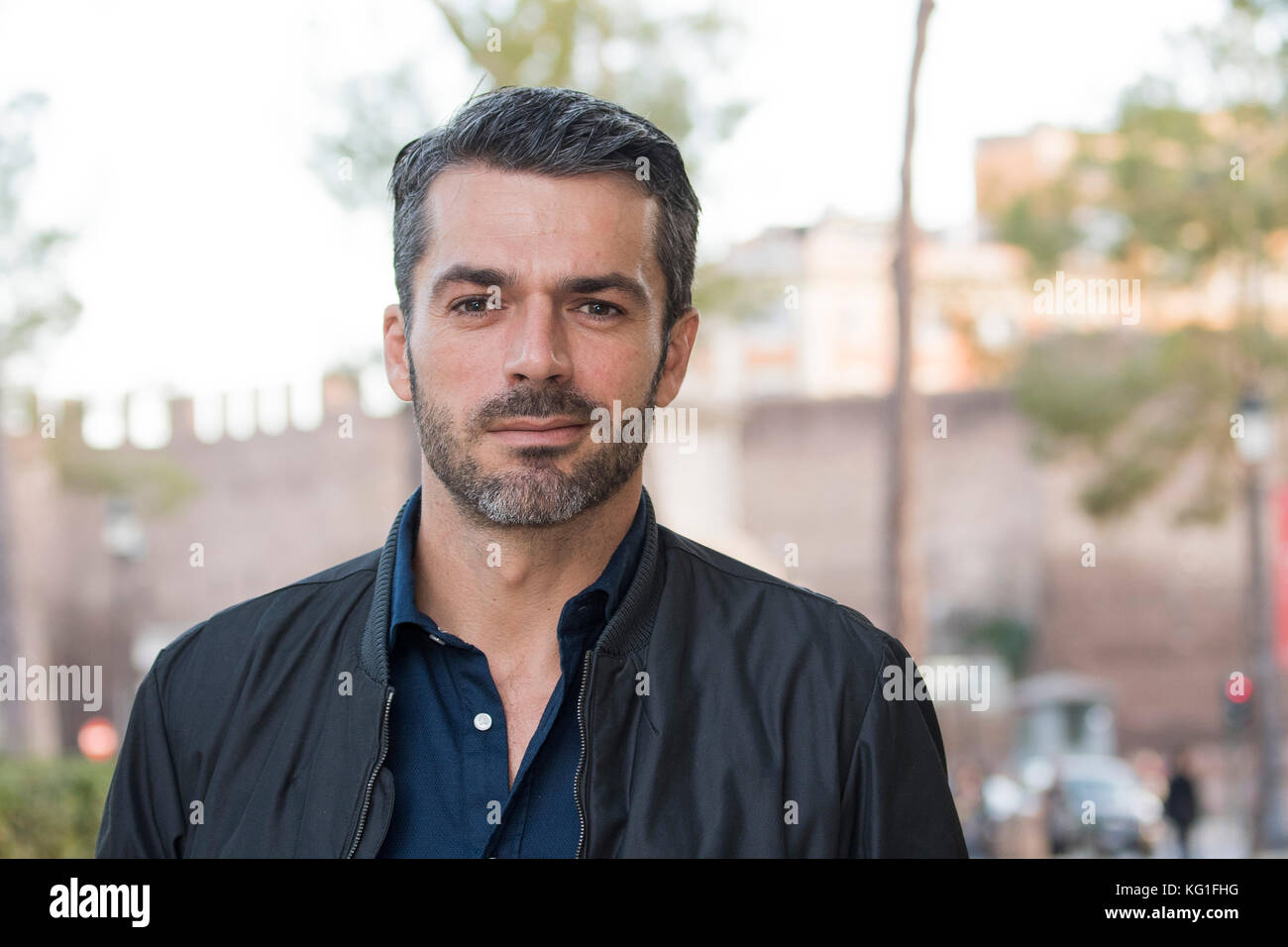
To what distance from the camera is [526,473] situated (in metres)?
2.05

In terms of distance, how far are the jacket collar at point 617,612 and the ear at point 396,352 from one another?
7.7 inches

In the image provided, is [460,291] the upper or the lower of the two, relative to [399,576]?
upper

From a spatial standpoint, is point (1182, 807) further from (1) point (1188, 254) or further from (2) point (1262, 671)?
(1) point (1188, 254)

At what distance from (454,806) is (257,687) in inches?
13.5

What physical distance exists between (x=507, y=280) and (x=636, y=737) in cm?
65

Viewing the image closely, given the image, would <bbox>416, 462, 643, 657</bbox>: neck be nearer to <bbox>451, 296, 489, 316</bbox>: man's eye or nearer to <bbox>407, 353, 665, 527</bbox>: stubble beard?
<bbox>407, 353, 665, 527</bbox>: stubble beard

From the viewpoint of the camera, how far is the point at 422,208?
7.21 ft

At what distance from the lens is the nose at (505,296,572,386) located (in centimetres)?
202

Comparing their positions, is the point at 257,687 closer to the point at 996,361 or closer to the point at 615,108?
the point at 615,108

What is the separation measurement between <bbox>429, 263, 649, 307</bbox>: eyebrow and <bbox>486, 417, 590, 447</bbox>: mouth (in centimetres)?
19

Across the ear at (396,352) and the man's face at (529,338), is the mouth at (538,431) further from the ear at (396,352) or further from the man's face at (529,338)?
the ear at (396,352)

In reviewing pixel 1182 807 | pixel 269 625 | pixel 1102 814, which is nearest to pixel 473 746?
pixel 269 625

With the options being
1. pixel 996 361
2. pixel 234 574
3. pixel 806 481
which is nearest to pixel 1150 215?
pixel 996 361

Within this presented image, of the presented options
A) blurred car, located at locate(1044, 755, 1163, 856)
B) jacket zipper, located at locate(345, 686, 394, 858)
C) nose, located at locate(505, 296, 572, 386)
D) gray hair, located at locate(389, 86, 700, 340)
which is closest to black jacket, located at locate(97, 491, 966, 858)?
jacket zipper, located at locate(345, 686, 394, 858)
